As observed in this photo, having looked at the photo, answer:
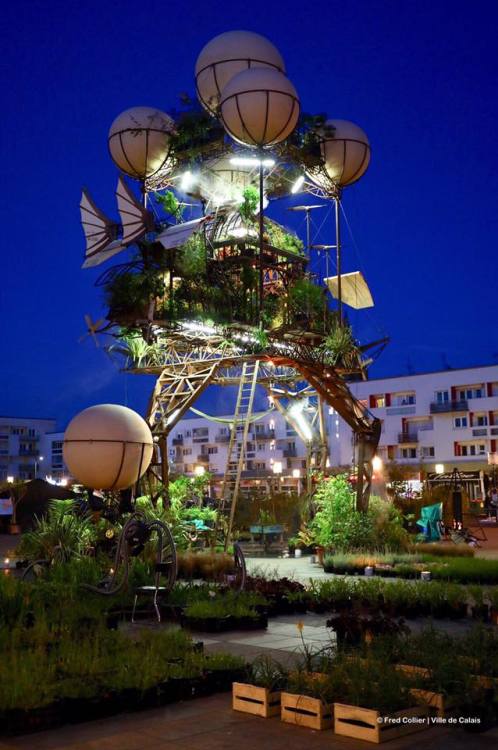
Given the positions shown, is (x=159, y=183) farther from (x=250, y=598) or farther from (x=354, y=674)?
(x=354, y=674)

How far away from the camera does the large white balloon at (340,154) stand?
24.2 meters

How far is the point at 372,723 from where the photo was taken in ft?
21.9

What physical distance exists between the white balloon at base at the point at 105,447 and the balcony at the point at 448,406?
2370 inches

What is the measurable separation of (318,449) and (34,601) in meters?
18.4

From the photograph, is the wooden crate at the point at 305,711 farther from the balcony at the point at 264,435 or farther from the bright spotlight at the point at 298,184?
the balcony at the point at 264,435

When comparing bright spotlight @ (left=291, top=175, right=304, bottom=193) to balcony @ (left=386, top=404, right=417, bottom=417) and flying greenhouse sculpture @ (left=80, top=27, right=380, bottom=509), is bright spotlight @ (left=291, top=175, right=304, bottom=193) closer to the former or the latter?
flying greenhouse sculpture @ (left=80, top=27, right=380, bottom=509)

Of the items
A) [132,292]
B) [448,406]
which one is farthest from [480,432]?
[132,292]

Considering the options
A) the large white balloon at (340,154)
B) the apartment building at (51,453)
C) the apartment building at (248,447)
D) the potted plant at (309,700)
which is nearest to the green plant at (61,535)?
the potted plant at (309,700)

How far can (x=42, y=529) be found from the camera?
20062mm

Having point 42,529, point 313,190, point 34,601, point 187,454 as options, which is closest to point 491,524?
point 313,190

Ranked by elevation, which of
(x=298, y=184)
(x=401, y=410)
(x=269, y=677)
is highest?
(x=401, y=410)

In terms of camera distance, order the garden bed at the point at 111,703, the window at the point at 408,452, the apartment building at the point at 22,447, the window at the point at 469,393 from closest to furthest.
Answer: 1. the garden bed at the point at 111,703
2. the window at the point at 469,393
3. the window at the point at 408,452
4. the apartment building at the point at 22,447

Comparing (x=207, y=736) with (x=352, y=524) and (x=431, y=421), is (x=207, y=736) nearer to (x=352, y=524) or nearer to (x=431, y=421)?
(x=352, y=524)

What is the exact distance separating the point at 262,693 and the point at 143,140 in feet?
62.6
